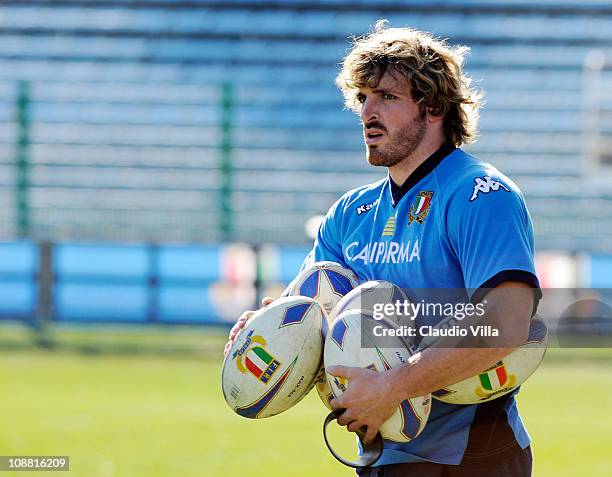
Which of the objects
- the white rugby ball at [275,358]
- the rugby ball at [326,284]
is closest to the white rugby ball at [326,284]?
the rugby ball at [326,284]

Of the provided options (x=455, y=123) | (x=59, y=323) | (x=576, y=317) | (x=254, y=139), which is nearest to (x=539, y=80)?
(x=254, y=139)

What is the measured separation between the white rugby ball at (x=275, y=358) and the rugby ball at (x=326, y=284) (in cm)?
12

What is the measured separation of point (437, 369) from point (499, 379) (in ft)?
1.26

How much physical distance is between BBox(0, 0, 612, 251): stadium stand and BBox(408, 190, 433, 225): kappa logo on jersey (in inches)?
601

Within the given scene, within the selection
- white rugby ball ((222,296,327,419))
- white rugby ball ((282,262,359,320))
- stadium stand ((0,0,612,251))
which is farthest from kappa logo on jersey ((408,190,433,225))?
stadium stand ((0,0,612,251))

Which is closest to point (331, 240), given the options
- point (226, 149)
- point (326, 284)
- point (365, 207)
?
point (365, 207)

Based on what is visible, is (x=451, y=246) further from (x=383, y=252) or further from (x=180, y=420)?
(x=180, y=420)

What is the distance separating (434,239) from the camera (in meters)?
3.80

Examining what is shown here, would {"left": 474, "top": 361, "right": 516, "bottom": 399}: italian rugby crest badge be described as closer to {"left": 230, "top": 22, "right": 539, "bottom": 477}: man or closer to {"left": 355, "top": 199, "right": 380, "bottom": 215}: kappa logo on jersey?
{"left": 230, "top": 22, "right": 539, "bottom": 477}: man

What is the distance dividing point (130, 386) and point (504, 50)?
11932 millimetres

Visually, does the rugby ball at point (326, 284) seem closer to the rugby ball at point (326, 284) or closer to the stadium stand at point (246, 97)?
the rugby ball at point (326, 284)

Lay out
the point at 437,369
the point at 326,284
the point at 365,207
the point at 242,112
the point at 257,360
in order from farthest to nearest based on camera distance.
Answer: the point at 242,112 < the point at 365,207 < the point at 326,284 < the point at 257,360 < the point at 437,369

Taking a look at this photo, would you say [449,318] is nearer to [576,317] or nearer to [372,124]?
[372,124]

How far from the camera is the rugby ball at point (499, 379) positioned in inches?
146
